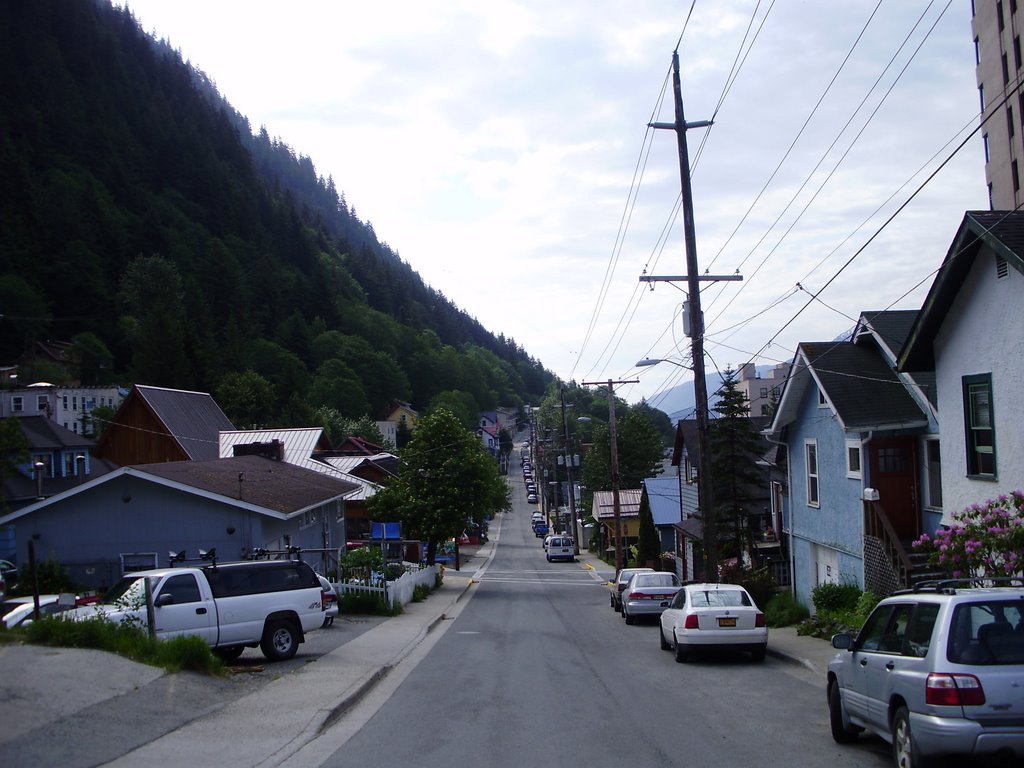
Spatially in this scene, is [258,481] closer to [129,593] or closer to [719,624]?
[129,593]

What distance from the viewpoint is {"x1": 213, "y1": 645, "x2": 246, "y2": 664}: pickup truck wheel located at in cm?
1606

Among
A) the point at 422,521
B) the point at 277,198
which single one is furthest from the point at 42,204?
the point at 422,521

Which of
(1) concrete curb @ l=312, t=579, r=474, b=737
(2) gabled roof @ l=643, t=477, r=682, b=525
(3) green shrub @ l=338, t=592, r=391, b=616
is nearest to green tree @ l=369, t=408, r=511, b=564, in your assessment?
(2) gabled roof @ l=643, t=477, r=682, b=525

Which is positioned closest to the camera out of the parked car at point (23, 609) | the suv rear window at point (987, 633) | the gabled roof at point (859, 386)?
the suv rear window at point (987, 633)

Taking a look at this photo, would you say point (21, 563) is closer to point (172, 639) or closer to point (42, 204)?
point (172, 639)

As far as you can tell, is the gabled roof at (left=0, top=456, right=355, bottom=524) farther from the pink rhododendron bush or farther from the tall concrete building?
the tall concrete building

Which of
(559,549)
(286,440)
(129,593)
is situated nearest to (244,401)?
(286,440)

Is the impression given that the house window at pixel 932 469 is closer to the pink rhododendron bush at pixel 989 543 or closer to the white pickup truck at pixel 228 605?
the pink rhododendron bush at pixel 989 543

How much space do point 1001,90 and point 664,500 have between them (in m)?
26.0

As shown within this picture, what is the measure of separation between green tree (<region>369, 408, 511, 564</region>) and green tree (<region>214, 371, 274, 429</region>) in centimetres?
5579

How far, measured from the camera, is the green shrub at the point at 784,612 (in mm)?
23766

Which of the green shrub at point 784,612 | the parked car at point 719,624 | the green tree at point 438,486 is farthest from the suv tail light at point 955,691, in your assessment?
the green tree at point 438,486

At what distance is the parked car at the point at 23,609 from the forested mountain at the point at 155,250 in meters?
68.3

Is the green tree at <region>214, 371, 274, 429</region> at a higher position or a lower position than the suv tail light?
higher
